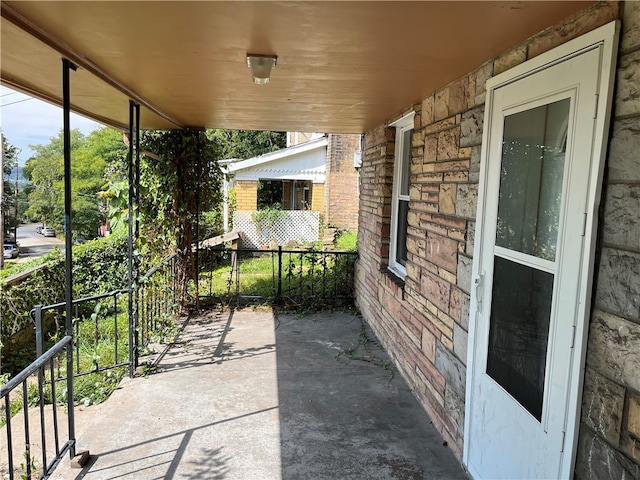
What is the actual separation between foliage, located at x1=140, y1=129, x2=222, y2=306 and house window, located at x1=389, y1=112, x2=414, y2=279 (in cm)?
236

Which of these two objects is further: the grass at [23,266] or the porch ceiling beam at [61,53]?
the grass at [23,266]

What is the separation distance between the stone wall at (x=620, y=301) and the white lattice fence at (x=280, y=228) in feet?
36.0

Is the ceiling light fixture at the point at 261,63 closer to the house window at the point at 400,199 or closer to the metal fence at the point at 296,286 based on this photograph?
the house window at the point at 400,199

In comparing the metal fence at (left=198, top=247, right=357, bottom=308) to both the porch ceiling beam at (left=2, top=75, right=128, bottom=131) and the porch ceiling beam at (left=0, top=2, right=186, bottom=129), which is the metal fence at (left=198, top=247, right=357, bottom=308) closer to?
the porch ceiling beam at (left=2, top=75, right=128, bottom=131)

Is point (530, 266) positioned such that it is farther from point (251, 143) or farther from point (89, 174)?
point (89, 174)

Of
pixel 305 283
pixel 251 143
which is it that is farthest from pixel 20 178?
pixel 305 283

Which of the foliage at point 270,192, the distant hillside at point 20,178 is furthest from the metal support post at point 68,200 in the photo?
the distant hillside at point 20,178

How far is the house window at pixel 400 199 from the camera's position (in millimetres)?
4246

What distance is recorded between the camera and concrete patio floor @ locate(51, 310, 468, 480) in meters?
2.45

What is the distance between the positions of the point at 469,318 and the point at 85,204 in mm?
25634

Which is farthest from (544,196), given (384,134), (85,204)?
(85,204)

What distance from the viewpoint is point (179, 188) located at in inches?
202

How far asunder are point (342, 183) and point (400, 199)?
25.8 ft

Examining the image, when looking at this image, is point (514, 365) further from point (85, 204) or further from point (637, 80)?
point (85, 204)
